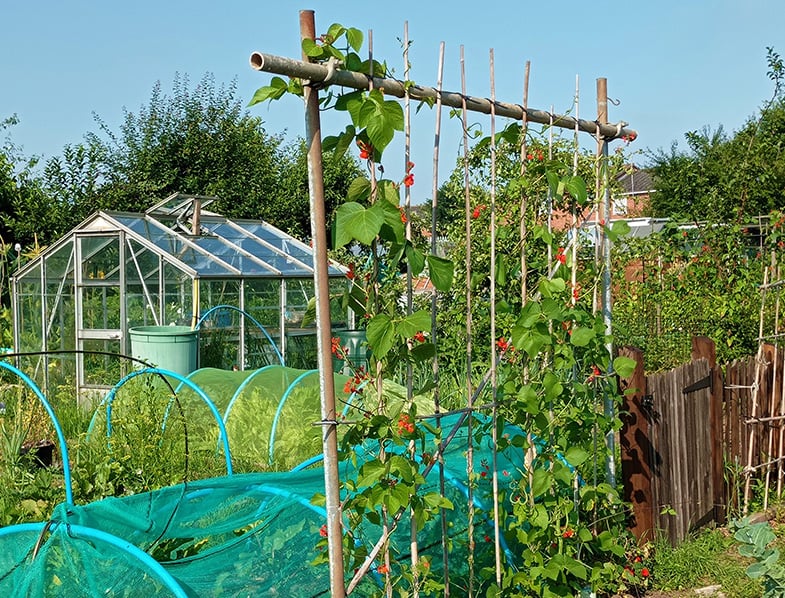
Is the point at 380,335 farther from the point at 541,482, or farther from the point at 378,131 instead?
the point at 541,482

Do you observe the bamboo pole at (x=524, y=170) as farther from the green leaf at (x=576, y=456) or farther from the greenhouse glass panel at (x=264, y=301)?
the greenhouse glass panel at (x=264, y=301)

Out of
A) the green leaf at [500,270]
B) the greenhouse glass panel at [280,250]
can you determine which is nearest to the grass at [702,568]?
the green leaf at [500,270]

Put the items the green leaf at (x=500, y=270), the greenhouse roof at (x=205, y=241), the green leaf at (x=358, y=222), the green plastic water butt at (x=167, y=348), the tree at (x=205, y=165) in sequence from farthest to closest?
the tree at (x=205, y=165) → the greenhouse roof at (x=205, y=241) → the green plastic water butt at (x=167, y=348) → the green leaf at (x=500, y=270) → the green leaf at (x=358, y=222)

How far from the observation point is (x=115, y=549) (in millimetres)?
2770

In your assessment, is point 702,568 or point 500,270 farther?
point 702,568

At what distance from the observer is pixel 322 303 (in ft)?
8.23

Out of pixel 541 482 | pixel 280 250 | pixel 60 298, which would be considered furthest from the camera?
pixel 280 250

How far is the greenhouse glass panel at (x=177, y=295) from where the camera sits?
968cm

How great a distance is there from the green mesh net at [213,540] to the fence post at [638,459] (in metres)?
0.93

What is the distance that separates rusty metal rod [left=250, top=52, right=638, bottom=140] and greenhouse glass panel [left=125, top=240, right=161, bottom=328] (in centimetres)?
645

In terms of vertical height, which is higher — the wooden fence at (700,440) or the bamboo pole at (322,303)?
the bamboo pole at (322,303)

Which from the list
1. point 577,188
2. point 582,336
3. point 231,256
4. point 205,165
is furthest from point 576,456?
point 205,165

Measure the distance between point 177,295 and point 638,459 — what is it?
6253 millimetres

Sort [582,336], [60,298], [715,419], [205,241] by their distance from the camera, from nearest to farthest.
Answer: [582,336]
[715,419]
[60,298]
[205,241]
